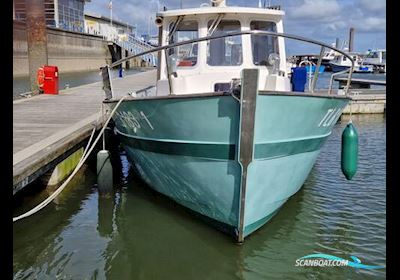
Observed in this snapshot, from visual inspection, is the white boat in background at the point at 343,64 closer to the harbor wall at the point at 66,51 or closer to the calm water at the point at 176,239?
the harbor wall at the point at 66,51

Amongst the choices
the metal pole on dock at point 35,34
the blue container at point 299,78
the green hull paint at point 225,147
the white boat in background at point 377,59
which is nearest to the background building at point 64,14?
the metal pole on dock at point 35,34

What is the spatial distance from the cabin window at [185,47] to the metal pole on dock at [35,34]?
916cm

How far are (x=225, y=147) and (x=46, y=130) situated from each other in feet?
14.9

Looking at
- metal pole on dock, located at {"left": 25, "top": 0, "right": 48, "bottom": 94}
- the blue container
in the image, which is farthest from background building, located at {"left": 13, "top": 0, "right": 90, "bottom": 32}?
Answer: the blue container

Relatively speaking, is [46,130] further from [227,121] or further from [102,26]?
[102,26]

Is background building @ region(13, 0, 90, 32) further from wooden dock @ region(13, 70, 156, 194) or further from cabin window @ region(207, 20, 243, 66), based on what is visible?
cabin window @ region(207, 20, 243, 66)

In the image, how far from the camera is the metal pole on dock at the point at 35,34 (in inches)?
591

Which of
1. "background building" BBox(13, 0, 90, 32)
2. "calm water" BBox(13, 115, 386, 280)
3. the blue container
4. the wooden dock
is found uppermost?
"background building" BBox(13, 0, 90, 32)

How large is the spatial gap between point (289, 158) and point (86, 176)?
5095mm

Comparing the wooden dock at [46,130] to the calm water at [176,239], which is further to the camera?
the wooden dock at [46,130]

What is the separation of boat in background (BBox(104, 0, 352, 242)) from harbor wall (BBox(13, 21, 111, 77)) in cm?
2925

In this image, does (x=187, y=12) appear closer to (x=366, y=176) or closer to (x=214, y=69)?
(x=214, y=69)

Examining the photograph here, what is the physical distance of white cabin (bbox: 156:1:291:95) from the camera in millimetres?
6895
